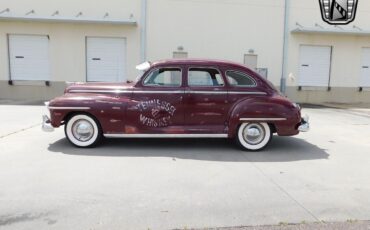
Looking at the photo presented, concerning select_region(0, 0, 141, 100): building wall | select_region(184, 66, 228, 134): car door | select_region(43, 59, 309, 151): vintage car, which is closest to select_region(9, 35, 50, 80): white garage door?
select_region(0, 0, 141, 100): building wall

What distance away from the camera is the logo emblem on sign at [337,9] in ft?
56.2

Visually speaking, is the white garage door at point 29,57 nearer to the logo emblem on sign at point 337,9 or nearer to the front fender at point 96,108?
the front fender at point 96,108

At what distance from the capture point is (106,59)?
54.0 feet

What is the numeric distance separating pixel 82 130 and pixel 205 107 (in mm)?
2403

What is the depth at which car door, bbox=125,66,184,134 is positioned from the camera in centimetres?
677

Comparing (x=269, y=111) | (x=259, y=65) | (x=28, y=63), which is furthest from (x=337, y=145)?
(x=28, y=63)

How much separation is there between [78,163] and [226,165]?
2434 mm

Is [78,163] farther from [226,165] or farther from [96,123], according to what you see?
[226,165]

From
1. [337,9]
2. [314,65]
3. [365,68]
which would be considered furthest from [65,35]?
[365,68]

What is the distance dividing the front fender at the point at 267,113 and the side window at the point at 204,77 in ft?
2.01

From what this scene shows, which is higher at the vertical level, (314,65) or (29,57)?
(29,57)

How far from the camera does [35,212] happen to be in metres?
3.95

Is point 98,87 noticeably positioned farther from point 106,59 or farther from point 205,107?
point 106,59

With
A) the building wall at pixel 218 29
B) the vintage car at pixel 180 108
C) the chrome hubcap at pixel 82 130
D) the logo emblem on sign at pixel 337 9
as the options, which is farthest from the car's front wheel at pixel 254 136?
the logo emblem on sign at pixel 337 9
